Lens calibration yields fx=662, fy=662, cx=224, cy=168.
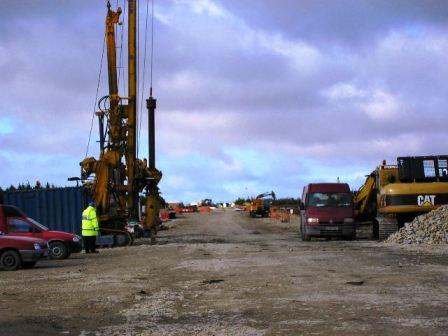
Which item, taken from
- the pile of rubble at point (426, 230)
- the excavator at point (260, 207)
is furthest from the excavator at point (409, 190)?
the excavator at point (260, 207)

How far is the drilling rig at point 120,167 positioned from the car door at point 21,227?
270 inches

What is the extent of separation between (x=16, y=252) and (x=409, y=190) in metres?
15.2

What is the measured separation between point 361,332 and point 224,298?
138 inches

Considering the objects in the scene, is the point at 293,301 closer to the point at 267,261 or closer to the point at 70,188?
the point at 267,261

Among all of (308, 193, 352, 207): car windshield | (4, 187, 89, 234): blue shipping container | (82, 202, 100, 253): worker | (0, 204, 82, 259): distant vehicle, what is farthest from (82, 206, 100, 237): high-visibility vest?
(308, 193, 352, 207): car windshield

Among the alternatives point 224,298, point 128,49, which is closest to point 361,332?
point 224,298

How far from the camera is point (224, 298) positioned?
36.3ft

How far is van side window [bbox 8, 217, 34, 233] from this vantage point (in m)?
20.7

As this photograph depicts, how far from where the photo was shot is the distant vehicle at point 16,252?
59.6ft

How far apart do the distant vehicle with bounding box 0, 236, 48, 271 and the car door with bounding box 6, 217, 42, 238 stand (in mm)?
2116

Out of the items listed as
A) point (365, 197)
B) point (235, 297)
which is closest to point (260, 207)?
point (365, 197)

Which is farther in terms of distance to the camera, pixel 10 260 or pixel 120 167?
pixel 120 167

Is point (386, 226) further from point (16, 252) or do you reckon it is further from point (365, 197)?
point (16, 252)

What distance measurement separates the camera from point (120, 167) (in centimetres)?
2950
